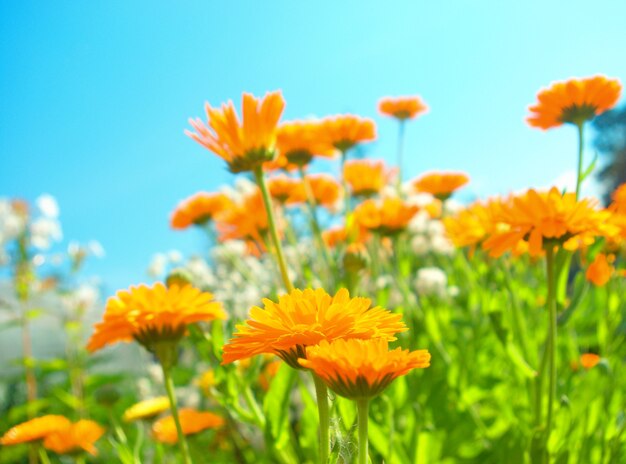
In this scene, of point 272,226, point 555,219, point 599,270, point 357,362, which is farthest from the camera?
point 599,270

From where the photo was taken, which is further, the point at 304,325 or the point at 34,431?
the point at 34,431

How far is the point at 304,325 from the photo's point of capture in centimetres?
55

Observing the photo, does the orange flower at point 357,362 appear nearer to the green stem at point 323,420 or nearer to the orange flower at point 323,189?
the green stem at point 323,420

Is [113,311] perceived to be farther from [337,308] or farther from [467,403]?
[467,403]

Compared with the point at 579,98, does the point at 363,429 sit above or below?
below

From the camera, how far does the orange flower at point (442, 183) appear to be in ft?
6.43

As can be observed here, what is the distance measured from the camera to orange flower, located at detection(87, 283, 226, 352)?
89cm

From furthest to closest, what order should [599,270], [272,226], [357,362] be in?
1. [599,270]
2. [272,226]
3. [357,362]

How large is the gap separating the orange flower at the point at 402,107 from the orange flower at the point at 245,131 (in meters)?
1.09

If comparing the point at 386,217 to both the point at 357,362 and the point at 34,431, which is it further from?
the point at 357,362

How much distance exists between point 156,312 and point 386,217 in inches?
35.0

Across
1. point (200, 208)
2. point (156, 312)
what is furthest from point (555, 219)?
point (200, 208)

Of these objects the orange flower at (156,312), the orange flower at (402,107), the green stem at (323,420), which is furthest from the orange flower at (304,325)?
the orange flower at (402,107)

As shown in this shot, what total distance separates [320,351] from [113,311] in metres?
0.53
